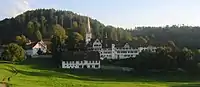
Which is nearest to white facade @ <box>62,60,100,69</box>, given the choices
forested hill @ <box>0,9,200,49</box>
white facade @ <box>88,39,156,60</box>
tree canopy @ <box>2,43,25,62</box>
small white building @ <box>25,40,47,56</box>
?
tree canopy @ <box>2,43,25,62</box>

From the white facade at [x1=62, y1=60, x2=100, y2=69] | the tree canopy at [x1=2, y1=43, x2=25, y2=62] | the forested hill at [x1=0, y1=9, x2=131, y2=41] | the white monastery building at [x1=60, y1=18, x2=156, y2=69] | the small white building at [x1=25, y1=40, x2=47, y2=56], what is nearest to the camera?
the tree canopy at [x1=2, y1=43, x2=25, y2=62]

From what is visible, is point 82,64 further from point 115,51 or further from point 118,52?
point 118,52

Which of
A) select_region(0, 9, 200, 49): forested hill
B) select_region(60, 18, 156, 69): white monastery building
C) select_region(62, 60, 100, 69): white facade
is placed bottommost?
select_region(62, 60, 100, 69): white facade

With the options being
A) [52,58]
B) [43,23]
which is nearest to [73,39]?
[52,58]

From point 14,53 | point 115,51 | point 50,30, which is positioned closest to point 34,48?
point 14,53

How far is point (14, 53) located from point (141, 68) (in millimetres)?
33845

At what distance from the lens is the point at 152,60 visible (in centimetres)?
9425

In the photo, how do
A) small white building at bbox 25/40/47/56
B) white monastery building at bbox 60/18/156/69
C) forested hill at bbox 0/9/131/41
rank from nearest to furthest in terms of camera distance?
white monastery building at bbox 60/18/156/69 → small white building at bbox 25/40/47/56 → forested hill at bbox 0/9/131/41

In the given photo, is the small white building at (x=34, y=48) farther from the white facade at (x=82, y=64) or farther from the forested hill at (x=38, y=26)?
the white facade at (x=82, y=64)

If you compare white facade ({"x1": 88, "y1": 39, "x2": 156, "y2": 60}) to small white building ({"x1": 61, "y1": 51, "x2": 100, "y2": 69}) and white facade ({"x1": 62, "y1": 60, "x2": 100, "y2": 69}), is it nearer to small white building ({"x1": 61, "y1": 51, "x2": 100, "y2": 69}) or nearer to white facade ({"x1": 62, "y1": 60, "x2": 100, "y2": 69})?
small white building ({"x1": 61, "y1": 51, "x2": 100, "y2": 69})

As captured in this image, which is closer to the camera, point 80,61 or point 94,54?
point 80,61

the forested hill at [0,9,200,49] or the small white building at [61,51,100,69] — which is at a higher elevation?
the forested hill at [0,9,200,49]

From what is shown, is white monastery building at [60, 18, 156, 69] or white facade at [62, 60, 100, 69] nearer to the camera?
white facade at [62, 60, 100, 69]

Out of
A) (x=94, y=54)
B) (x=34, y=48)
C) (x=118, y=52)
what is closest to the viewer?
(x=94, y=54)
